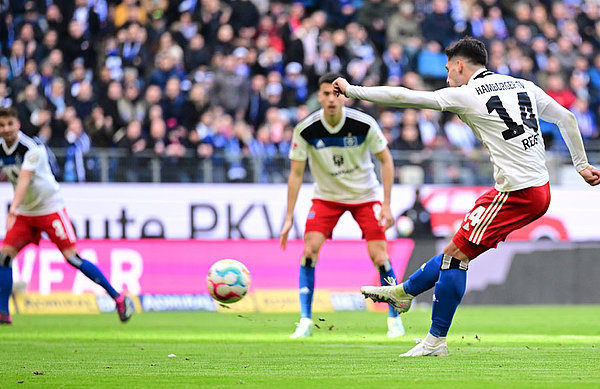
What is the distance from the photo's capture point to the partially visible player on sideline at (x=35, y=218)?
12.9m

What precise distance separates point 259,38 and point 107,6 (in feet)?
10.4

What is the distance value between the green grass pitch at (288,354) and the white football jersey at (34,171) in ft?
4.99

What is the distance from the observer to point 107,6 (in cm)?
2150

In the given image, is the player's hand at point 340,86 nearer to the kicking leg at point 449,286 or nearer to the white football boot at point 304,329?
the kicking leg at point 449,286

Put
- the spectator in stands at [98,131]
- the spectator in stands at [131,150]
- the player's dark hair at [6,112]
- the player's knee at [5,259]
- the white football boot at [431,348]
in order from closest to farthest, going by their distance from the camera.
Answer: the white football boot at [431,348]
the player's dark hair at [6,112]
the player's knee at [5,259]
the spectator in stands at [131,150]
the spectator in stands at [98,131]

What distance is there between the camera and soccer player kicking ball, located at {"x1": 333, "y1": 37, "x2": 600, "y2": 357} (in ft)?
26.3

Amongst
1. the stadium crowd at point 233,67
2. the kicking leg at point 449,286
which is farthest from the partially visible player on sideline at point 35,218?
the kicking leg at point 449,286

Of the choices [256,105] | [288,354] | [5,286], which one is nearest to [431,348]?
[288,354]

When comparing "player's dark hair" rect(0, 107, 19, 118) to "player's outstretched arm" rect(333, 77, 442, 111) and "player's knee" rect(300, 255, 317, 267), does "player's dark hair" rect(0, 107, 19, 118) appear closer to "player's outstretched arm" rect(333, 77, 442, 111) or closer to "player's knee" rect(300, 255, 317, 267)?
"player's knee" rect(300, 255, 317, 267)

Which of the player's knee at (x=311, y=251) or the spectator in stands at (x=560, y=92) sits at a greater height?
the spectator in stands at (x=560, y=92)

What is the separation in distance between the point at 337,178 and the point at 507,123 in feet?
12.4

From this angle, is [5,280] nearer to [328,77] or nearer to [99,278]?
[99,278]

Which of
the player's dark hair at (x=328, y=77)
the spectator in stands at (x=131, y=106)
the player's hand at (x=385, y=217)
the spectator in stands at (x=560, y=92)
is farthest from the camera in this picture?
the spectator in stands at (x=560, y=92)

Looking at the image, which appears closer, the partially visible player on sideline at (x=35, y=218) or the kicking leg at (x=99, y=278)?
the partially visible player on sideline at (x=35, y=218)
